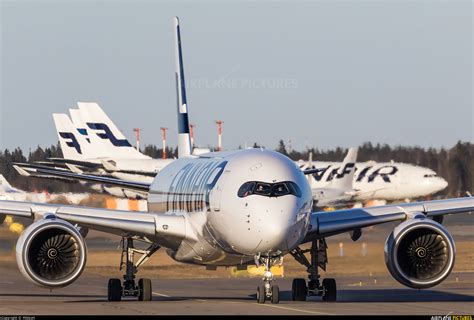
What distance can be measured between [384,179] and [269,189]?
67478 millimetres

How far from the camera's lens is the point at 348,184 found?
285 ft

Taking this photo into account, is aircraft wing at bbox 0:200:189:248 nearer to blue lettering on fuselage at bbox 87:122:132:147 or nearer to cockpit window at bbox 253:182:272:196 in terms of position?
cockpit window at bbox 253:182:272:196

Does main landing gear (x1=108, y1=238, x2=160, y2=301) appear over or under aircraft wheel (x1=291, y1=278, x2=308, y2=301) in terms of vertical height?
over

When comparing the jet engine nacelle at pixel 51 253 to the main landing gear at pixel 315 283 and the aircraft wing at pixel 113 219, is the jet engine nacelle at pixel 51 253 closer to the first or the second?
the aircraft wing at pixel 113 219

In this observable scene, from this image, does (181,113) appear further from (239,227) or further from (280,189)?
(280,189)

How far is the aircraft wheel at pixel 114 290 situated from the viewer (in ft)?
93.9

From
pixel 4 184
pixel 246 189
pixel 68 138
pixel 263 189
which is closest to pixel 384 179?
pixel 68 138

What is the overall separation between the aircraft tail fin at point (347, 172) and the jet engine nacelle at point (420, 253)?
183ft

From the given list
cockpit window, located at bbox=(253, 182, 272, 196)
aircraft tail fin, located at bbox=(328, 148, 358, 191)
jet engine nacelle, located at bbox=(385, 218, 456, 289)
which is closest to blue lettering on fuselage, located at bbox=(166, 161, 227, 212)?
cockpit window, located at bbox=(253, 182, 272, 196)

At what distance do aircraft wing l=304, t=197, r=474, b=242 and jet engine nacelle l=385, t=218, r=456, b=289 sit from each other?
1.10 meters

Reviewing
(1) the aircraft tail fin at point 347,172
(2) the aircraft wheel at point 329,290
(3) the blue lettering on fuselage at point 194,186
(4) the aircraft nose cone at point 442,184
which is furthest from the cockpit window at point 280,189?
(4) the aircraft nose cone at point 442,184

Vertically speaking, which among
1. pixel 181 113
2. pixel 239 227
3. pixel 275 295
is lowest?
pixel 275 295

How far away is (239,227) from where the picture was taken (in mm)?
25078

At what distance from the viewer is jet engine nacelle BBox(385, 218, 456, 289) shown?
27.6m
